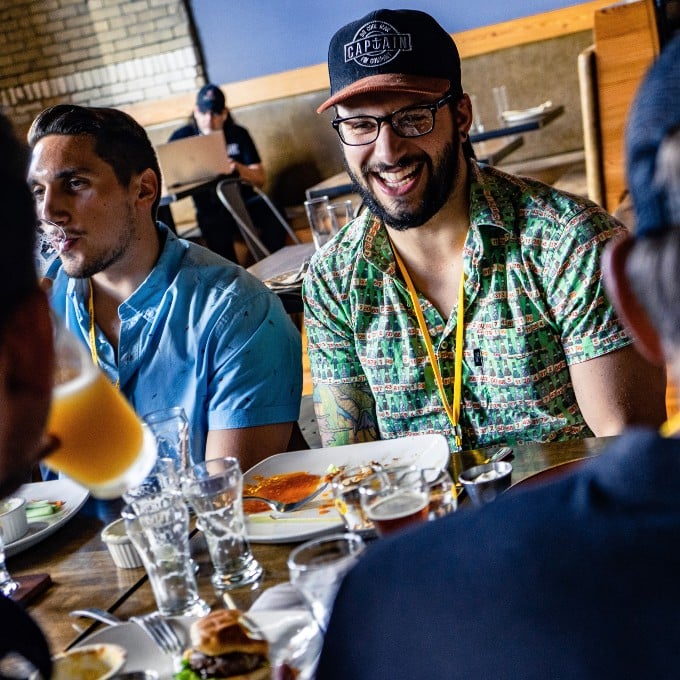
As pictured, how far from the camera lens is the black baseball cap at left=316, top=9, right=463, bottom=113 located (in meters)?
2.10

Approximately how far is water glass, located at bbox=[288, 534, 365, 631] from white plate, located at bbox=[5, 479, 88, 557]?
803mm

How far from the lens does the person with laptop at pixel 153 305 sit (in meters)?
2.23

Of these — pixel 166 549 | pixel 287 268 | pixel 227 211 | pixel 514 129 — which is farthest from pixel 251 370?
pixel 227 211

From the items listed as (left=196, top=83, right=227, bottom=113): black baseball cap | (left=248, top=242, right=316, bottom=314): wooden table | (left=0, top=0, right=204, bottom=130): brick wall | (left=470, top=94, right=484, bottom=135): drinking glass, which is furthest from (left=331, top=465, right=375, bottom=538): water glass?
(left=0, top=0, right=204, bottom=130): brick wall

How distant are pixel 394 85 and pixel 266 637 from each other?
129 centimetres

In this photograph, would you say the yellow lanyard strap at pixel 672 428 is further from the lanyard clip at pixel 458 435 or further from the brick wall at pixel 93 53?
the brick wall at pixel 93 53

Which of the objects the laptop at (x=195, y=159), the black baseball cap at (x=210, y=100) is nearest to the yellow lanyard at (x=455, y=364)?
the laptop at (x=195, y=159)

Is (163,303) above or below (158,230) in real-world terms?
below

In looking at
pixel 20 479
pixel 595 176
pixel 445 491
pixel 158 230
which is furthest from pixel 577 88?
pixel 20 479

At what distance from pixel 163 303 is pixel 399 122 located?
0.69m

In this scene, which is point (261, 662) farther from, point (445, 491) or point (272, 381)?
point (272, 381)

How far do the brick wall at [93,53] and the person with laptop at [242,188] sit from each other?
1.45m

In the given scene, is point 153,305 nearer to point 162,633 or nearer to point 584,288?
point 584,288

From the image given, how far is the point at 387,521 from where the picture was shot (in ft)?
4.26
